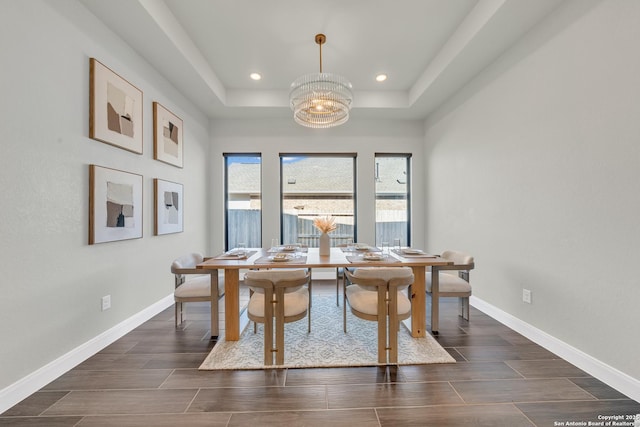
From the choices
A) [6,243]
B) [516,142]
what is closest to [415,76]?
[516,142]

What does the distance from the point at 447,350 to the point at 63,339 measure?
3024 millimetres

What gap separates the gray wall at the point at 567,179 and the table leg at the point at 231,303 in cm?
274

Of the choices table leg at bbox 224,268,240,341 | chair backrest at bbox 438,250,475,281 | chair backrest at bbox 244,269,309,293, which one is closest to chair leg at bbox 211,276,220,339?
table leg at bbox 224,268,240,341

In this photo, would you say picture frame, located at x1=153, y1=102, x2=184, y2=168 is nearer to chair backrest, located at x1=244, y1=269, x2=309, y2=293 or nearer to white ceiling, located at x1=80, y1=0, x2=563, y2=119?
white ceiling, located at x1=80, y1=0, x2=563, y2=119

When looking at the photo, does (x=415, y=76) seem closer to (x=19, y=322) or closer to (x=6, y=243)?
(x=6, y=243)

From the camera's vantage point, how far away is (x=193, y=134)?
13.1 feet

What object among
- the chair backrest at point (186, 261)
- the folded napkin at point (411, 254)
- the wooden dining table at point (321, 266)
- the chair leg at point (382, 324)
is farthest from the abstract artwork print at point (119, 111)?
the folded napkin at point (411, 254)

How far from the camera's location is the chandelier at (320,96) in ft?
8.28

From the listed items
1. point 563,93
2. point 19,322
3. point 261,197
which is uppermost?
point 563,93

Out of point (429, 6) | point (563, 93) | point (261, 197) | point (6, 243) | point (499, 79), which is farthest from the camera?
point (261, 197)

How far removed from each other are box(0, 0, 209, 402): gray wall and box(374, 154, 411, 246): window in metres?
3.68

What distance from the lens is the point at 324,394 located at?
172 cm

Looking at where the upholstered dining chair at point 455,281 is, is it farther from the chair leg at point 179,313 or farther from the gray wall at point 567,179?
the chair leg at point 179,313

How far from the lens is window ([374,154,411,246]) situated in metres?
4.79
